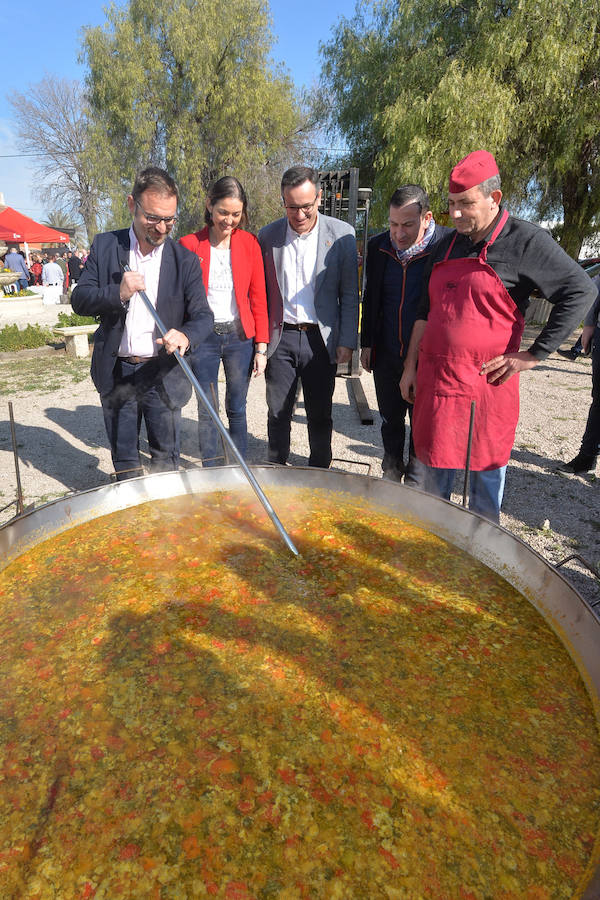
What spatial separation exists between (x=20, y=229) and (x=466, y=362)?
65.7ft

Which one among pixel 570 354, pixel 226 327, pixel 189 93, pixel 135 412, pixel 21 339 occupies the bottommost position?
pixel 570 354

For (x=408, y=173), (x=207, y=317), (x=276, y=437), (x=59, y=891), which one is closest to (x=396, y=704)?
(x=59, y=891)

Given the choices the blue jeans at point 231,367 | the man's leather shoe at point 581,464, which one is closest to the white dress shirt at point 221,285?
the blue jeans at point 231,367

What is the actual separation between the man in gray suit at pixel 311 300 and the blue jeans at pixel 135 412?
75cm

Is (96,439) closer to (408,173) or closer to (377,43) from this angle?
(408,173)

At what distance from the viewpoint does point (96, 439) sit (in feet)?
17.7

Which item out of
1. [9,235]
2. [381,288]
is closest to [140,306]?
[381,288]

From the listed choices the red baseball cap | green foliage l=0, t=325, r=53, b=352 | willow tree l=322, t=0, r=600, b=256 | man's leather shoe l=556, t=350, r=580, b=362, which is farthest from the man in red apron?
willow tree l=322, t=0, r=600, b=256

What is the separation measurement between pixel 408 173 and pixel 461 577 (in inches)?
435

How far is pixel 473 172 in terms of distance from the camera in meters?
2.14

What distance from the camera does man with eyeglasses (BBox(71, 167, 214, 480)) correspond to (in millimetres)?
2557

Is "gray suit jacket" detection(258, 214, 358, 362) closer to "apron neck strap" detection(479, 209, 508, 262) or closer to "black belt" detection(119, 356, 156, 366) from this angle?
"black belt" detection(119, 356, 156, 366)

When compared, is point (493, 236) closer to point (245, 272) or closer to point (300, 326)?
point (300, 326)

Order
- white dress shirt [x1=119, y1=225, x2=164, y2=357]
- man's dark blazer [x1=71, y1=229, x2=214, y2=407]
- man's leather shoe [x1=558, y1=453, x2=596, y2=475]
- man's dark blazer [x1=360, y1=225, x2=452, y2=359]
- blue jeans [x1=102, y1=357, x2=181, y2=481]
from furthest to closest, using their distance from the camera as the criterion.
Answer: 1. man's leather shoe [x1=558, y1=453, x2=596, y2=475]
2. man's dark blazer [x1=360, y1=225, x2=452, y2=359]
3. blue jeans [x1=102, y1=357, x2=181, y2=481]
4. white dress shirt [x1=119, y1=225, x2=164, y2=357]
5. man's dark blazer [x1=71, y1=229, x2=214, y2=407]
